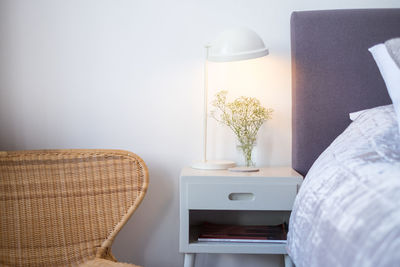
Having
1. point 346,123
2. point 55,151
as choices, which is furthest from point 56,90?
point 346,123

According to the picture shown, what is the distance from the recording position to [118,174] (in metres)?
1.59

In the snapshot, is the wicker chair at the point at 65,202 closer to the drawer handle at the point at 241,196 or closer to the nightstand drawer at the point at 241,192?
the nightstand drawer at the point at 241,192

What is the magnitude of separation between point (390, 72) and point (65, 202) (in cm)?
126

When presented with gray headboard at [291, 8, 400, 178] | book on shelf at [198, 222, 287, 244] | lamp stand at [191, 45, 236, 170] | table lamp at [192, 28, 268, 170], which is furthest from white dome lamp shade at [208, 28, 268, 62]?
book on shelf at [198, 222, 287, 244]

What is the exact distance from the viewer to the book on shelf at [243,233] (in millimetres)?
1606

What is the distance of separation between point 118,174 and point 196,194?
31 cm

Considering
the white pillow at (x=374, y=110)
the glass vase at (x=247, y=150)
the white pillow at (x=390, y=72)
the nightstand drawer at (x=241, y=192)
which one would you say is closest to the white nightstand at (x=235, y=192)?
the nightstand drawer at (x=241, y=192)

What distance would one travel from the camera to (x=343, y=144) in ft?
4.62

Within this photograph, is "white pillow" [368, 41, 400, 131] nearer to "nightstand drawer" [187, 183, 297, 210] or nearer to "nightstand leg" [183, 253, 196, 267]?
"nightstand drawer" [187, 183, 297, 210]

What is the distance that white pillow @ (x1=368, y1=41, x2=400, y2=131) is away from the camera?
132 cm

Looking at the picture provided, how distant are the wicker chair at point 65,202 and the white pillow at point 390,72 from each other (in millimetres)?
907

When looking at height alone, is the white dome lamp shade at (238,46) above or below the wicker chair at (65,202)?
above

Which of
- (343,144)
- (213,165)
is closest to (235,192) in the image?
(213,165)

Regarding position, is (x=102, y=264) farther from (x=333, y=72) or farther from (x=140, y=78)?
(x=333, y=72)
